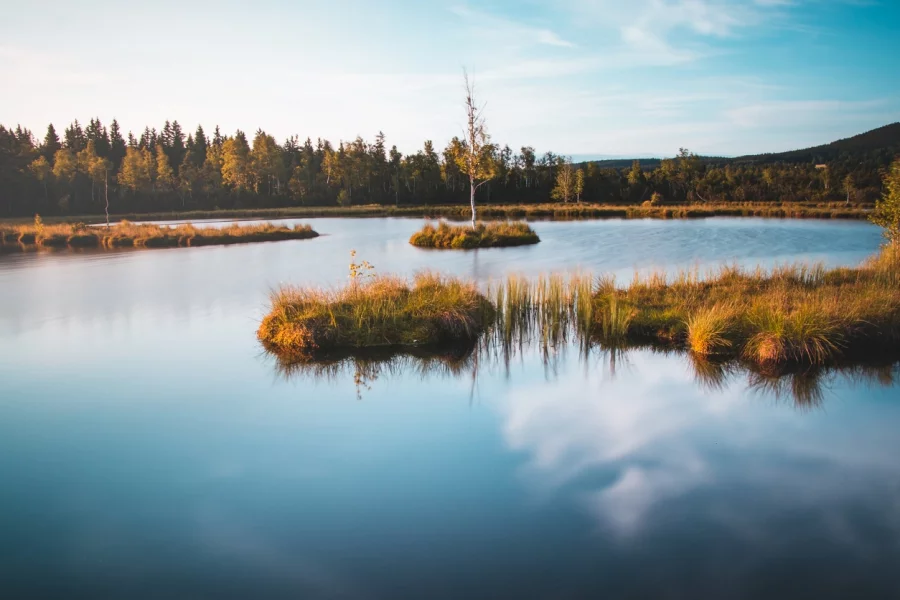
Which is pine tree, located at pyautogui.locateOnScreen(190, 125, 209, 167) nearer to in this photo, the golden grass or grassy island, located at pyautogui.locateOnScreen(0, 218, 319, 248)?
the golden grass

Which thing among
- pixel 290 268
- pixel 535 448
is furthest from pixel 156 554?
pixel 290 268

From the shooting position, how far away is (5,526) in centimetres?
600

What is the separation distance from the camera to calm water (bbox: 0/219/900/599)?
527 centimetres

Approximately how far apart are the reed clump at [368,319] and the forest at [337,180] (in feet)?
171

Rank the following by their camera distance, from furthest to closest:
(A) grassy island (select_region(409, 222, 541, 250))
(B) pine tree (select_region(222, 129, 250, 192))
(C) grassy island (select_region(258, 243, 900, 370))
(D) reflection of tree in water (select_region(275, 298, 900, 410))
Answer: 1. (B) pine tree (select_region(222, 129, 250, 192))
2. (A) grassy island (select_region(409, 222, 541, 250))
3. (C) grassy island (select_region(258, 243, 900, 370))
4. (D) reflection of tree in water (select_region(275, 298, 900, 410))

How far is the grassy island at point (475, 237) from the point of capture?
1161 inches

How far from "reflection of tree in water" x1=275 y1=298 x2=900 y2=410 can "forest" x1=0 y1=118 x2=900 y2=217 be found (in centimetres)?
5183

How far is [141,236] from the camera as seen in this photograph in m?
34.2

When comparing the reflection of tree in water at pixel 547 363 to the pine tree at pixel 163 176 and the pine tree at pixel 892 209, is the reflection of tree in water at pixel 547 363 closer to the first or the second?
the pine tree at pixel 892 209

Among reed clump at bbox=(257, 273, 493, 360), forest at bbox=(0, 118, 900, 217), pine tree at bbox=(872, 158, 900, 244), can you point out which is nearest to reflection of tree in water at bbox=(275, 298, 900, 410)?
reed clump at bbox=(257, 273, 493, 360)

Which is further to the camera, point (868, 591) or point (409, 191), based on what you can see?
point (409, 191)

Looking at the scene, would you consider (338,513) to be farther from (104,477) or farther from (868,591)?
(868,591)

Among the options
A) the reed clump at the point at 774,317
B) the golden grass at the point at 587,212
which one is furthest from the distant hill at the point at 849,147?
the reed clump at the point at 774,317

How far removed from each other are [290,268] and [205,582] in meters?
19.0
